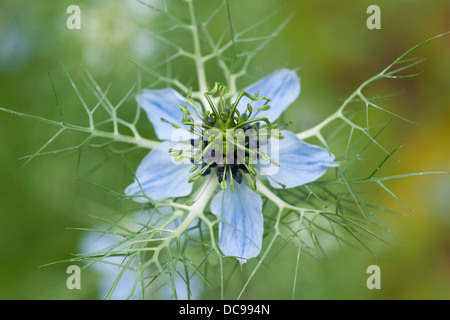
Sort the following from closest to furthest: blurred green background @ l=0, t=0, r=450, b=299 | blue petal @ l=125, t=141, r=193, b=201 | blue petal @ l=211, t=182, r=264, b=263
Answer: blue petal @ l=211, t=182, r=264, b=263 → blue petal @ l=125, t=141, r=193, b=201 → blurred green background @ l=0, t=0, r=450, b=299

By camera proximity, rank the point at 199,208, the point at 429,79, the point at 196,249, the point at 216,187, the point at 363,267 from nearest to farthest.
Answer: the point at 199,208
the point at 216,187
the point at 196,249
the point at 363,267
the point at 429,79

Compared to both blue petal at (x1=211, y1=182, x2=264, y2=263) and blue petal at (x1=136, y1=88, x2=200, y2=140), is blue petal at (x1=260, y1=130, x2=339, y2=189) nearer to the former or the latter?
blue petal at (x1=211, y1=182, x2=264, y2=263)

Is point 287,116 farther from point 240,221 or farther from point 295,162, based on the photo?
point 240,221

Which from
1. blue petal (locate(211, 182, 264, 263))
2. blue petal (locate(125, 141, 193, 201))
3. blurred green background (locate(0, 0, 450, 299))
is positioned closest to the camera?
blue petal (locate(211, 182, 264, 263))

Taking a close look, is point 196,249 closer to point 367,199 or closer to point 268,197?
point 268,197

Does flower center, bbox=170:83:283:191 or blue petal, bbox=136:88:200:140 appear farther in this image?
blue petal, bbox=136:88:200:140

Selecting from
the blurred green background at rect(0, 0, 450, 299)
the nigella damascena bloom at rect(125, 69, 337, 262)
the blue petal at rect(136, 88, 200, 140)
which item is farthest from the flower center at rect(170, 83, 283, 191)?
the blurred green background at rect(0, 0, 450, 299)
